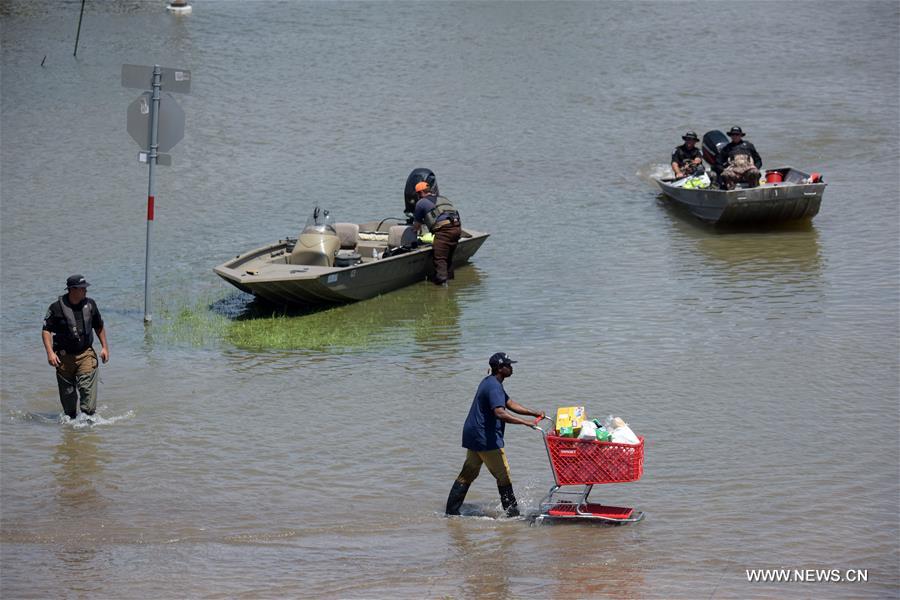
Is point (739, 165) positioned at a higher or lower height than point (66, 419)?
higher

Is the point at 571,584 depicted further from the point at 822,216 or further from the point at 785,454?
the point at 822,216

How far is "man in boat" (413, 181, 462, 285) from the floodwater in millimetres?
419

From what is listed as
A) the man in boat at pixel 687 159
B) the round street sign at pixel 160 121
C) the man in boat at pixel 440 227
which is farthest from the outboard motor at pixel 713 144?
the round street sign at pixel 160 121

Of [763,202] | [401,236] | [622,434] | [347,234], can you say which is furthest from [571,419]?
[763,202]

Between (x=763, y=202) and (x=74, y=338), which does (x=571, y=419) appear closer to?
(x=74, y=338)

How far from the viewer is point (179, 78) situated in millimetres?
16422

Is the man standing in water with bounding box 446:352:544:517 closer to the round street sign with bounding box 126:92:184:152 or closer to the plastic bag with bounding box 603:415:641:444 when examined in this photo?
the plastic bag with bounding box 603:415:641:444

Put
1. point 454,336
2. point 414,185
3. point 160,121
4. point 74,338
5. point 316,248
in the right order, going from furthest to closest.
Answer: point 414,185, point 316,248, point 454,336, point 160,121, point 74,338

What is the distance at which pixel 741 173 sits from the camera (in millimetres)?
22422

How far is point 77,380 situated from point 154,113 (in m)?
4.77

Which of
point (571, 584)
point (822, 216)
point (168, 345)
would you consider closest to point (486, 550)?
point (571, 584)

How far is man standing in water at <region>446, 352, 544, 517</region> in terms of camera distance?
10633 mm

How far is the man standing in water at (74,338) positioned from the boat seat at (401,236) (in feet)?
23.0

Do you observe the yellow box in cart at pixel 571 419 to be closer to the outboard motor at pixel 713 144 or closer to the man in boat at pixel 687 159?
the outboard motor at pixel 713 144
